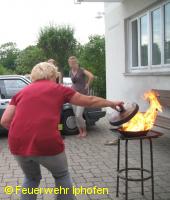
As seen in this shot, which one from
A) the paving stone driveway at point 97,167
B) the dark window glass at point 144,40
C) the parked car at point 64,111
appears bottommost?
the paving stone driveway at point 97,167

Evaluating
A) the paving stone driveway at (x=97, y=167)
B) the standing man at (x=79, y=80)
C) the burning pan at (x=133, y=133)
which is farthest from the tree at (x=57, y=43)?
the burning pan at (x=133, y=133)

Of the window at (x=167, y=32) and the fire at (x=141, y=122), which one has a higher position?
the window at (x=167, y=32)

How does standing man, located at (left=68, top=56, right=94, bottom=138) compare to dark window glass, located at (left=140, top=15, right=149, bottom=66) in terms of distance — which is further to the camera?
dark window glass, located at (left=140, top=15, right=149, bottom=66)

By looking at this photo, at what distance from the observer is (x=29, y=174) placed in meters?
4.23

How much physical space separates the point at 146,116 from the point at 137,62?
21.1 ft

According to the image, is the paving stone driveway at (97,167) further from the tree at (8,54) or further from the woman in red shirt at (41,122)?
the tree at (8,54)

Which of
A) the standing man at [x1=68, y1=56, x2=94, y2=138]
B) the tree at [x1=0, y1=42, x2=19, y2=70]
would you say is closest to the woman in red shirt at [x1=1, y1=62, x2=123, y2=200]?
the standing man at [x1=68, y1=56, x2=94, y2=138]

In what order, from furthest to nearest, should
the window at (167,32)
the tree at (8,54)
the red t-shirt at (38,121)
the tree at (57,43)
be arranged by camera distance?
1. the tree at (8,54)
2. the tree at (57,43)
3. the window at (167,32)
4. the red t-shirt at (38,121)

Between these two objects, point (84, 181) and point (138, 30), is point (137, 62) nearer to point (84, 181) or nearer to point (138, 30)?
point (138, 30)

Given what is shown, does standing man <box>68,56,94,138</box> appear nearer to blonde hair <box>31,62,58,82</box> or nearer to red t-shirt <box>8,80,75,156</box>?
blonde hair <box>31,62,58,82</box>

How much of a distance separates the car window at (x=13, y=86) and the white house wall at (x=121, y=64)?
9.91 ft

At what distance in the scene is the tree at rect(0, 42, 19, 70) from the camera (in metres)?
77.9

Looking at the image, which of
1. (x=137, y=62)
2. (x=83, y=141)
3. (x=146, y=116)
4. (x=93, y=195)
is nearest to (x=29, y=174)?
(x=93, y=195)

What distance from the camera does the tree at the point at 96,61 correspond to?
19594mm
